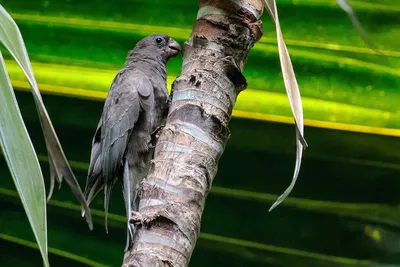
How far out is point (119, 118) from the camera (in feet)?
4.93

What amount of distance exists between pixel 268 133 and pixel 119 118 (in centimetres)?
63

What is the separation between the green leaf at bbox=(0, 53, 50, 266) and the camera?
0.65m

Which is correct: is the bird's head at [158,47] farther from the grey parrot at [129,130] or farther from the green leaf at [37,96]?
the green leaf at [37,96]

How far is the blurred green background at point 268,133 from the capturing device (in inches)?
74.1

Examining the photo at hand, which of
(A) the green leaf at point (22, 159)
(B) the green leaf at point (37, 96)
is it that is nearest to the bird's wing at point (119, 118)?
(B) the green leaf at point (37, 96)

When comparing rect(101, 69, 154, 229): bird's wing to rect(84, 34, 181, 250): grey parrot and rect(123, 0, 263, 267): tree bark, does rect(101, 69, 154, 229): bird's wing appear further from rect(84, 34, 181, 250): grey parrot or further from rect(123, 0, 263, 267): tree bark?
rect(123, 0, 263, 267): tree bark

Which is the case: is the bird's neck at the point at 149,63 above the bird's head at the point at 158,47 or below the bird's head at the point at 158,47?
below

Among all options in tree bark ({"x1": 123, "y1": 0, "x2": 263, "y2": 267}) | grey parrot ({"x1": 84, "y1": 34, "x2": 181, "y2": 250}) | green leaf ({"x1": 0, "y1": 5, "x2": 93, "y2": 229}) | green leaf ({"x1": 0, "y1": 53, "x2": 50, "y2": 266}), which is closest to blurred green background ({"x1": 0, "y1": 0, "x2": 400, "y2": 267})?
grey parrot ({"x1": 84, "y1": 34, "x2": 181, "y2": 250})

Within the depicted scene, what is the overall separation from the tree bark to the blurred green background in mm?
854

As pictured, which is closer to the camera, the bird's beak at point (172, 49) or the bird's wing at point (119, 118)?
the bird's wing at point (119, 118)

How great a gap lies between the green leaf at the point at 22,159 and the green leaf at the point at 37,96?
0.06 meters

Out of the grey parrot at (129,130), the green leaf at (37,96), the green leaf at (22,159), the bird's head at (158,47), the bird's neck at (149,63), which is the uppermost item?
the bird's head at (158,47)

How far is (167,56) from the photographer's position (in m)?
1.74

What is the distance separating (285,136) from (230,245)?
1.39 ft
